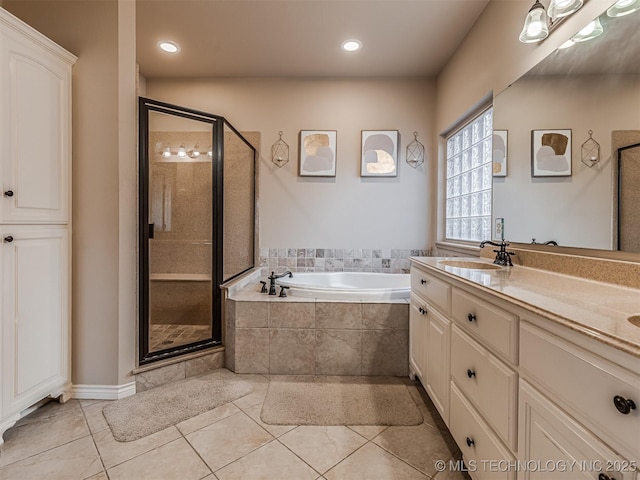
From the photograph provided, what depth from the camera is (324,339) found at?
6.84ft

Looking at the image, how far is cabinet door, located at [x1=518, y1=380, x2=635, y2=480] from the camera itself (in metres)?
0.58

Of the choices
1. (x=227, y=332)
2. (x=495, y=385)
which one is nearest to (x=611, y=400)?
(x=495, y=385)

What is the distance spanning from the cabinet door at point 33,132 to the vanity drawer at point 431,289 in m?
2.16

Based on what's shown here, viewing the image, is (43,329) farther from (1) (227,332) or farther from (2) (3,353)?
(1) (227,332)

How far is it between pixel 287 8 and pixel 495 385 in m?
2.63

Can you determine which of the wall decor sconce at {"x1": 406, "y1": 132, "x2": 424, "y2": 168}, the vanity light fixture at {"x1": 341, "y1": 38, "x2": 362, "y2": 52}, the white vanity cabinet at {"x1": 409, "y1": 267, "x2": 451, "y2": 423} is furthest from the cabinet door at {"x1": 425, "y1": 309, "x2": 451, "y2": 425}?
the vanity light fixture at {"x1": 341, "y1": 38, "x2": 362, "y2": 52}

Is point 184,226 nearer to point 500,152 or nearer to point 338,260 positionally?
point 338,260

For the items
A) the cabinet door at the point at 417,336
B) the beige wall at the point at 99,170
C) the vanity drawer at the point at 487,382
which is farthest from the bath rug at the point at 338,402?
the beige wall at the point at 99,170

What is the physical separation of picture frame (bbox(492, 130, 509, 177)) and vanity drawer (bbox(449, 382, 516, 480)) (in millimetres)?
1347

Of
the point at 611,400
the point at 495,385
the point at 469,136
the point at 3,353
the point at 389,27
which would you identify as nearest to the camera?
the point at 611,400

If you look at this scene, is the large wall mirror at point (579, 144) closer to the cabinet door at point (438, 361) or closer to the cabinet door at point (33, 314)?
the cabinet door at point (438, 361)

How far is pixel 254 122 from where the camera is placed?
3.10 meters

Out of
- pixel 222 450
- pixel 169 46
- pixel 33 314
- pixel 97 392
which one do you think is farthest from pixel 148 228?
pixel 169 46

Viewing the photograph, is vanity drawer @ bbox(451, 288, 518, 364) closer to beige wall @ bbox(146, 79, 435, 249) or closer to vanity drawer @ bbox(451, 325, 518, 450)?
vanity drawer @ bbox(451, 325, 518, 450)
